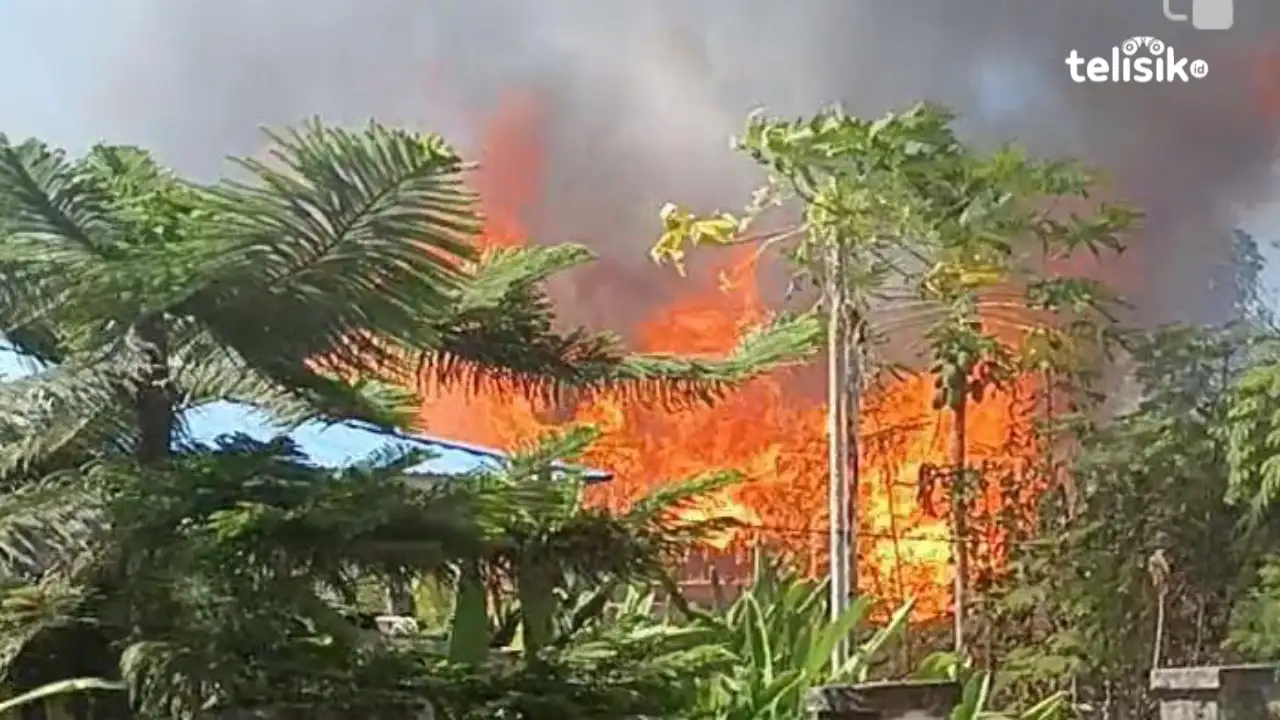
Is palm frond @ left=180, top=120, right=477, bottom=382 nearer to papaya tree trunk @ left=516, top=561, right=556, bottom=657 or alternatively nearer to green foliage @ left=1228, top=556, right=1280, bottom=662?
papaya tree trunk @ left=516, top=561, right=556, bottom=657

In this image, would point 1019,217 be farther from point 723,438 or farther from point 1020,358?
point 723,438

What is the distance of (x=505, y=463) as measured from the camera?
0.86 meters

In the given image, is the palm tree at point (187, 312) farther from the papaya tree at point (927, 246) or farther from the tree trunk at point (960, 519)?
the tree trunk at point (960, 519)

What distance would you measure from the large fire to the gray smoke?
1.3 inches

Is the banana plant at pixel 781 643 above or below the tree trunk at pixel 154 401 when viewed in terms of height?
below

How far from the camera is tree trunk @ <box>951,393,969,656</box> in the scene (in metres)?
1.13

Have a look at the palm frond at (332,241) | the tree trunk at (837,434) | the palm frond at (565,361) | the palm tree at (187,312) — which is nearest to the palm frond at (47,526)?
the palm tree at (187,312)

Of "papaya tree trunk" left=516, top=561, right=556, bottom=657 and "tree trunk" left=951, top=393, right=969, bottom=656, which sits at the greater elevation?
"tree trunk" left=951, top=393, right=969, bottom=656

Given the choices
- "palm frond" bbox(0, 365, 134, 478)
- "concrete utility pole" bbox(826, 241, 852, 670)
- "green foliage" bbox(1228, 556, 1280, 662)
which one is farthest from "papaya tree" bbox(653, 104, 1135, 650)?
"palm frond" bbox(0, 365, 134, 478)

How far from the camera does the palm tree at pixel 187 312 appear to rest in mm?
750

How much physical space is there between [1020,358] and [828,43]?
274 millimetres

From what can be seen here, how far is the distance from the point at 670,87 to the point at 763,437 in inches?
10.4

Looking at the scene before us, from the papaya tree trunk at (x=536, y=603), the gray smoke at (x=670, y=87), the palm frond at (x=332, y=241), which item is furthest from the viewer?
the gray smoke at (x=670, y=87)

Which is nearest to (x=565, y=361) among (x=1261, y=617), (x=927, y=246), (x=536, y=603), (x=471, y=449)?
(x=471, y=449)
